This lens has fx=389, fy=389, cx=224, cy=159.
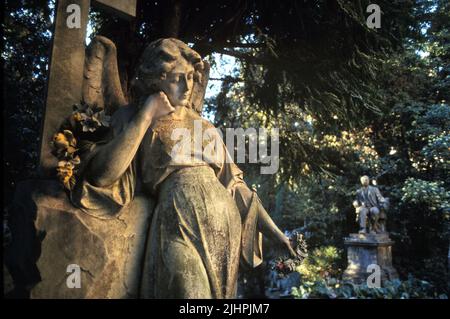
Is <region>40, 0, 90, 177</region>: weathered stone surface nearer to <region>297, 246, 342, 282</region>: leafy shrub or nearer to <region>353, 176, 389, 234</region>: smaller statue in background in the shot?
<region>353, 176, 389, 234</region>: smaller statue in background

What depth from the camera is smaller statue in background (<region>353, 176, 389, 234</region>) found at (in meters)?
11.3

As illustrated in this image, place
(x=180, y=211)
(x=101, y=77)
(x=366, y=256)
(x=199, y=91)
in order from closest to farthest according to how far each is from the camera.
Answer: (x=180, y=211) → (x=101, y=77) → (x=199, y=91) → (x=366, y=256)

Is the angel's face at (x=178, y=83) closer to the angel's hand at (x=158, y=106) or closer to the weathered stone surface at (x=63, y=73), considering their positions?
the angel's hand at (x=158, y=106)

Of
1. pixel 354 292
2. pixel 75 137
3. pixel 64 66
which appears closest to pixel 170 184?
pixel 75 137

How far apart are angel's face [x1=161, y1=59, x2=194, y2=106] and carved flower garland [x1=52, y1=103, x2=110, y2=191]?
422 mm

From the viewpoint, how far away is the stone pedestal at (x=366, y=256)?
10.8 meters

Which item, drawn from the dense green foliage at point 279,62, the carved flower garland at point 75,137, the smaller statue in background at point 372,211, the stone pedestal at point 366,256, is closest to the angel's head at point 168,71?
the carved flower garland at point 75,137

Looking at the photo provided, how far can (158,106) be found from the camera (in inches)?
95.5

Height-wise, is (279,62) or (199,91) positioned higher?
(279,62)

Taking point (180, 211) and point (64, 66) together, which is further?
point (64, 66)

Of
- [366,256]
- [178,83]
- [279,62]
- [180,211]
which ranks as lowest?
[366,256]

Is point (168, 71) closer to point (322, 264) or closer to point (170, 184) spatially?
point (170, 184)

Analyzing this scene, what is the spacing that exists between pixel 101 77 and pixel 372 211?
10.2 m
